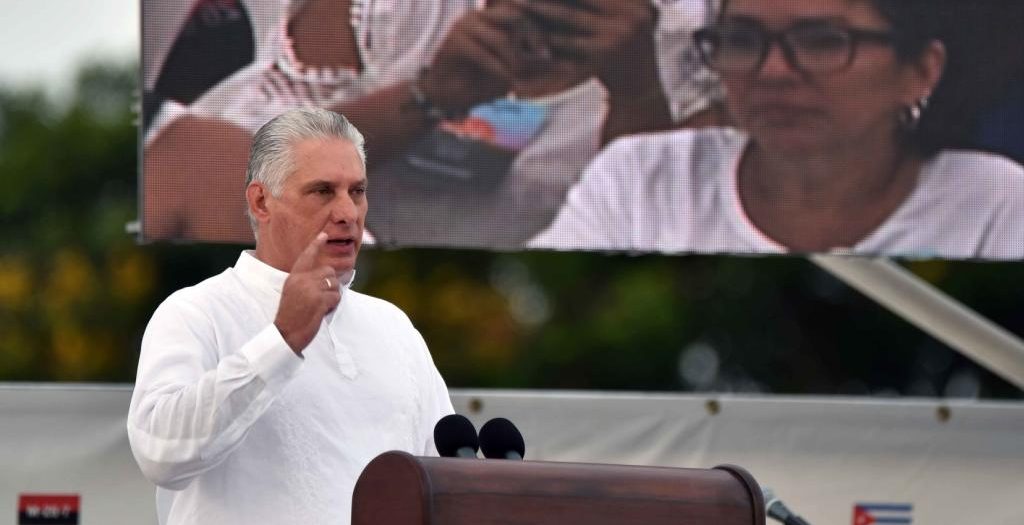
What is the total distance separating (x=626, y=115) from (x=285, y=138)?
2764mm

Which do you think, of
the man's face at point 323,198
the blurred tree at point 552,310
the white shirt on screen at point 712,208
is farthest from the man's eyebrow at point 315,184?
the blurred tree at point 552,310

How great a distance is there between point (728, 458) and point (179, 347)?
2888 mm

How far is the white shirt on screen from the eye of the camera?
6.38 meters

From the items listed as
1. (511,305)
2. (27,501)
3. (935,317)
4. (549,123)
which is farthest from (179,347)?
(511,305)

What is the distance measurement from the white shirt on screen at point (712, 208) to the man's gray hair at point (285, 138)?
8.41 ft

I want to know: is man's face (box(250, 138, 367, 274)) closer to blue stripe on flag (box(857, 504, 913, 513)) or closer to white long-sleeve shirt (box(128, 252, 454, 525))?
white long-sleeve shirt (box(128, 252, 454, 525))

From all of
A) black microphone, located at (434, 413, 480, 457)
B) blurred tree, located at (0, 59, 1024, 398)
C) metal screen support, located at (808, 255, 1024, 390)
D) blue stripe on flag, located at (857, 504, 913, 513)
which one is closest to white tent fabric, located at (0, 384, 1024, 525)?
blue stripe on flag, located at (857, 504, 913, 513)

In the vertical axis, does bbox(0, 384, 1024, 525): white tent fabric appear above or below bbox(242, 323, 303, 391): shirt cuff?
below

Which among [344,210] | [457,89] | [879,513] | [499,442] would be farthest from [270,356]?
[879,513]

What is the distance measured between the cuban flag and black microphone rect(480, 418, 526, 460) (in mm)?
2804

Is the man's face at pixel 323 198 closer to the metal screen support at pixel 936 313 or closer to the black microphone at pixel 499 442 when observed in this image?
the black microphone at pixel 499 442

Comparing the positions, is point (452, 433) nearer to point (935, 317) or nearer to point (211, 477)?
point (211, 477)

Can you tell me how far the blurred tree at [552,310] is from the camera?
23.0m

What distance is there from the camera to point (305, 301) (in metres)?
3.47
